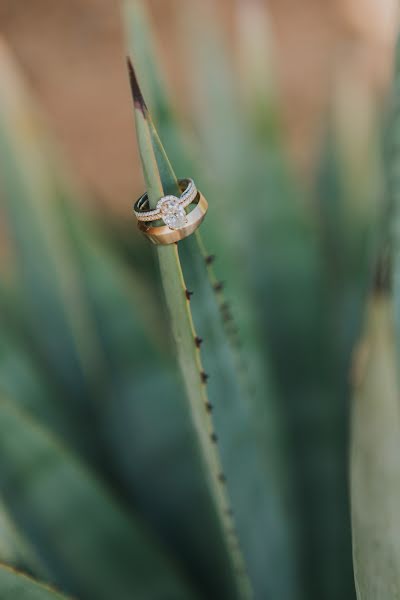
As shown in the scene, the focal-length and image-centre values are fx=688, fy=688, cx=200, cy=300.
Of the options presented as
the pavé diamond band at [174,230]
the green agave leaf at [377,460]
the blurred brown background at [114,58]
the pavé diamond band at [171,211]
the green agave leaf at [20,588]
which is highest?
the pavé diamond band at [171,211]

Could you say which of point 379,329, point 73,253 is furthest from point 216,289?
point 73,253

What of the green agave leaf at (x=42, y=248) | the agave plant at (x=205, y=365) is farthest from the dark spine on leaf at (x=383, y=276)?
the green agave leaf at (x=42, y=248)

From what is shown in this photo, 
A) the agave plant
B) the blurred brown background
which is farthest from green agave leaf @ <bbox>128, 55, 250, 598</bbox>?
the blurred brown background

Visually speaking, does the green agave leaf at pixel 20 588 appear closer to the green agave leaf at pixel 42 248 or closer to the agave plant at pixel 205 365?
the agave plant at pixel 205 365

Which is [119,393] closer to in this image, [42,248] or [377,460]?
[42,248]

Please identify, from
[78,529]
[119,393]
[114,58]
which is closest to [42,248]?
[119,393]
